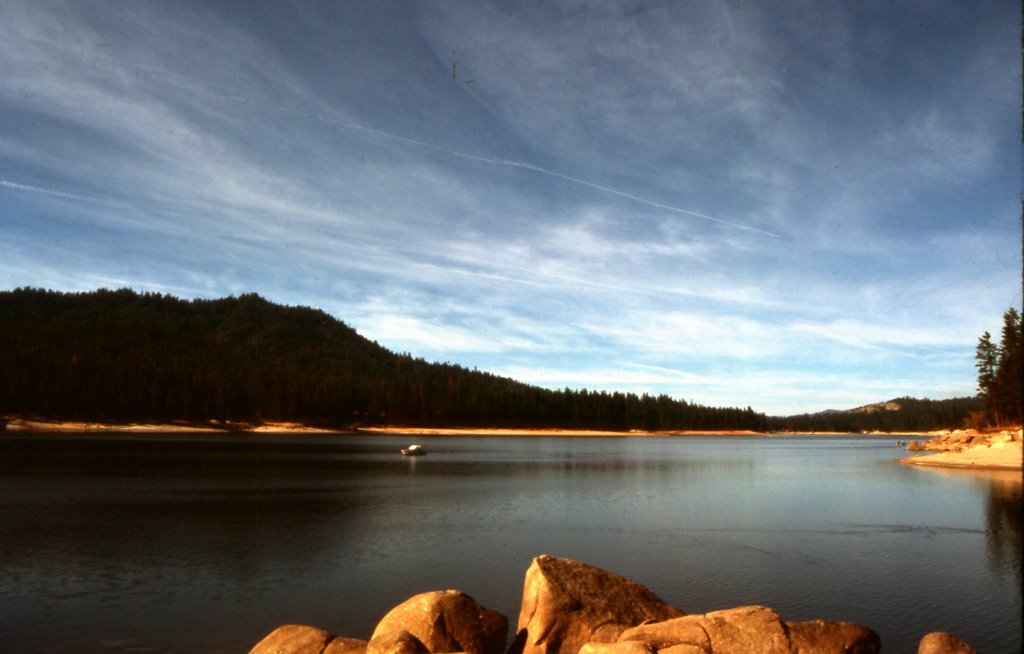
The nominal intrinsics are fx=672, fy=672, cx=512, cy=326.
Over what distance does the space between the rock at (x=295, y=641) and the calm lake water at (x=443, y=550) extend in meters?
3.08

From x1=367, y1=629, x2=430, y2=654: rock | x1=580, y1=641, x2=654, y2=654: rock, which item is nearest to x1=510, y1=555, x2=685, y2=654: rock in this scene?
x1=580, y1=641, x2=654, y2=654: rock

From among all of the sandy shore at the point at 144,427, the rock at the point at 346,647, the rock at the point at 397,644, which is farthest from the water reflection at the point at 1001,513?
the sandy shore at the point at 144,427

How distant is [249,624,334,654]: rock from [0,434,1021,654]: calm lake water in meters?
A: 3.08

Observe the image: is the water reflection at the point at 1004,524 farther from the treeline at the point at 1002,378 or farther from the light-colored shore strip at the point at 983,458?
the treeline at the point at 1002,378

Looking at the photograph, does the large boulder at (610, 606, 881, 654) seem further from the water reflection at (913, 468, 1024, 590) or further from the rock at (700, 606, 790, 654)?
the water reflection at (913, 468, 1024, 590)

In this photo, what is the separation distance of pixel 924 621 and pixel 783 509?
26.6 meters

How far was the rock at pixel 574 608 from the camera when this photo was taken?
1547 centimetres

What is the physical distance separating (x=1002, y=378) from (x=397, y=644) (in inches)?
5057

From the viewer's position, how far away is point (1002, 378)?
111000 mm

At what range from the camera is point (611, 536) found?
3400 centimetres

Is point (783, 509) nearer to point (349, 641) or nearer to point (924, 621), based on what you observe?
point (924, 621)

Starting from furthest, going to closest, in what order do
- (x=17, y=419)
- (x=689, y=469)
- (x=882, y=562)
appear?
(x=17, y=419)
(x=689, y=469)
(x=882, y=562)

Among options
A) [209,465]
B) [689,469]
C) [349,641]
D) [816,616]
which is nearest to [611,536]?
[816,616]

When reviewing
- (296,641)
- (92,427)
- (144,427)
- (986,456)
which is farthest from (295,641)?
(144,427)
